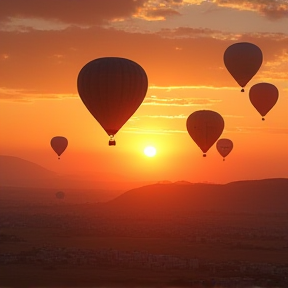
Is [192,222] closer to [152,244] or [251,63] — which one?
[152,244]

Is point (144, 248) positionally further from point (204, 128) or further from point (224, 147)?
point (224, 147)

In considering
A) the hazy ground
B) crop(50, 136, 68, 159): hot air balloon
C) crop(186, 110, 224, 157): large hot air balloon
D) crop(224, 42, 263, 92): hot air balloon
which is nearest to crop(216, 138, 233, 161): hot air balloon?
the hazy ground

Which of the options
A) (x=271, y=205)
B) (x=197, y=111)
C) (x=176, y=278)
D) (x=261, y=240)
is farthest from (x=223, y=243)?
(x=271, y=205)

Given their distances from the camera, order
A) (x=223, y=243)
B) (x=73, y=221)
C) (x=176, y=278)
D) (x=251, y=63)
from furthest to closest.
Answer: (x=73, y=221), (x=223, y=243), (x=251, y=63), (x=176, y=278)

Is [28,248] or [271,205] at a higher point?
[271,205]

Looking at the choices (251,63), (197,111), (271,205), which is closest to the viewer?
(251,63)

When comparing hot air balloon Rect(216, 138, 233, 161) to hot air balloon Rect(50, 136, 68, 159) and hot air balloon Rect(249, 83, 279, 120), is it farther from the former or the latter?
hot air balloon Rect(50, 136, 68, 159)
